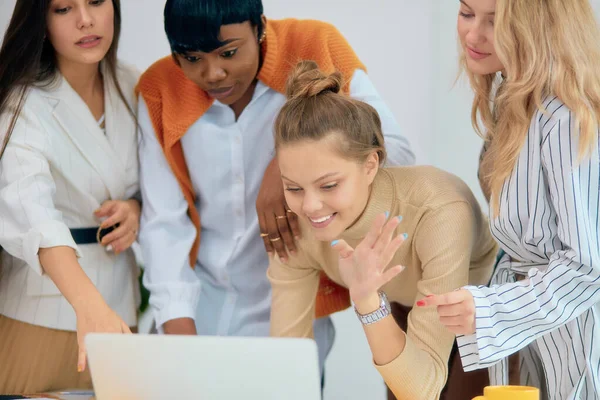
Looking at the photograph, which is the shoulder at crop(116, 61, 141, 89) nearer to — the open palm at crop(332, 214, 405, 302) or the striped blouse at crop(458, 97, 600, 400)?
the open palm at crop(332, 214, 405, 302)

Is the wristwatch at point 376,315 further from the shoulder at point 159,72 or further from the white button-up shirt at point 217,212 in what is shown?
the shoulder at point 159,72

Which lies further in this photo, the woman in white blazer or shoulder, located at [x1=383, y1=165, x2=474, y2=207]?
the woman in white blazer

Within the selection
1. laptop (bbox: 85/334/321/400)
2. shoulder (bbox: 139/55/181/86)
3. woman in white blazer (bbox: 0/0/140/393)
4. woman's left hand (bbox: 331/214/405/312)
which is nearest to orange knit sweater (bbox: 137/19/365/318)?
shoulder (bbox: 139/55/181/86)

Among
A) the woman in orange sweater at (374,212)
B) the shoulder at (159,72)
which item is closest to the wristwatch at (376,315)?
the woman in orange sweater at (374,212)

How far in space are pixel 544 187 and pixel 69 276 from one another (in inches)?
37.9

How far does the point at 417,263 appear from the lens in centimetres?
170

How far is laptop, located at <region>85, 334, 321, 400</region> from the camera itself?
117 centimetres

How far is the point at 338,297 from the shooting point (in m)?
1.97

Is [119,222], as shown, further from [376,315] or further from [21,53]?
[376,315]

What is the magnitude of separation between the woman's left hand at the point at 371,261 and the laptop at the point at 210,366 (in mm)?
299

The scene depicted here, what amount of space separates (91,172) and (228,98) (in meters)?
0.37

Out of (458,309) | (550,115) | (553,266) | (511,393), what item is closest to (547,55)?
(550,115)

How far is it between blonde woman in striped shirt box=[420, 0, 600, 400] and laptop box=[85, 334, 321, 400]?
32cm

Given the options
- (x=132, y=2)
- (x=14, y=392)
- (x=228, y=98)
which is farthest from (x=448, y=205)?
(x=132, y=2)
